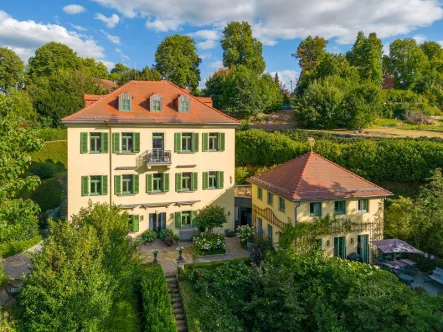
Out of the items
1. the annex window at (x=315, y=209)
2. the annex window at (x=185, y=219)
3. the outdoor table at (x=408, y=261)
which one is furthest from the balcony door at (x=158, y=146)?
the outdoor table at (x=408, y=261)

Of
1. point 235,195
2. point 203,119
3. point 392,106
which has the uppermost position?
point 392,106

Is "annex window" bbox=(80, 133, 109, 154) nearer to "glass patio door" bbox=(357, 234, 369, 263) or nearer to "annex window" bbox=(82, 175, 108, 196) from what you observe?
"annex window" bbox=(82, 175, 108, 196)

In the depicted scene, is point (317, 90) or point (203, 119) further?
point (317, 90)

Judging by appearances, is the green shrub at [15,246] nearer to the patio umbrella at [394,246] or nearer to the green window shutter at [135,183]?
the green window shutter at [135,183]

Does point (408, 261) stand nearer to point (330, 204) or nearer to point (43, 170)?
point (330, 204)

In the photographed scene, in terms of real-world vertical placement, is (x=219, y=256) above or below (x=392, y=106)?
below

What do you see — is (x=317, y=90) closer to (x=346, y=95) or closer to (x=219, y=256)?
Answer: (x=346, y=95)

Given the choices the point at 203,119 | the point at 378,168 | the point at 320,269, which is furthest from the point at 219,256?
the point at 378,168

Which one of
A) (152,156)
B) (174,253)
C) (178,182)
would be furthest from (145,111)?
(174,253)
